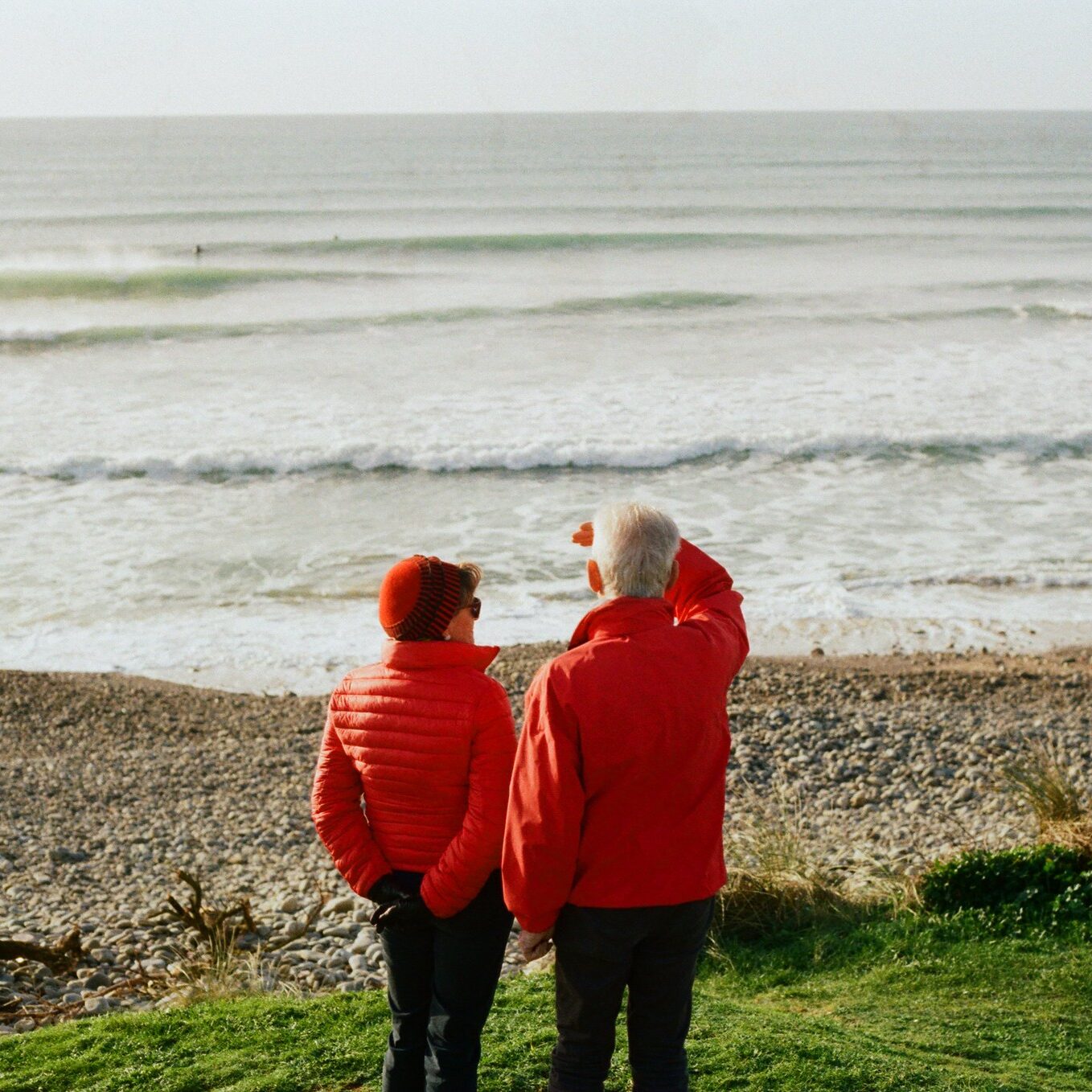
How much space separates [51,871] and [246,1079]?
366 cm

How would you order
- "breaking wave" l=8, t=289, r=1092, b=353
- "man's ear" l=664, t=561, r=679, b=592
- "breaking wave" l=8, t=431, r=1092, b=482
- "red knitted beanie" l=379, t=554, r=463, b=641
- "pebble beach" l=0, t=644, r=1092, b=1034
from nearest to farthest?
1. "man's ear" l=664, t=561, r=679, b=592
2. "red knitted beanie" l=379, t=554, r=463, b=641
3. "pebble beach" l=0, t=644, r=1092, b=1034
4. "breaking wave" l=8, t=431, r=1092, b=482
5. "breaking wave" l=8, t=289, r=1092, b=353

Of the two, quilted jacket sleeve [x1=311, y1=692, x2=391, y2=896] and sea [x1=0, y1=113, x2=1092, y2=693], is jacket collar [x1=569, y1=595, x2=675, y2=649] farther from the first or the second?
sea [x1=0, y1=113, x2=1092, y2=693]

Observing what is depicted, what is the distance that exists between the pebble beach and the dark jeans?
7.27ft

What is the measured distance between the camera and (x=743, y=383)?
23141 mm

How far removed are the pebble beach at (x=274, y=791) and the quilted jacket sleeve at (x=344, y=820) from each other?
231 cm

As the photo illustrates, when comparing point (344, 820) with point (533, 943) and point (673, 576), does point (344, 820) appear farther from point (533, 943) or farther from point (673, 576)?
point (673, 576)

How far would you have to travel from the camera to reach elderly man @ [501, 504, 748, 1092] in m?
2.80

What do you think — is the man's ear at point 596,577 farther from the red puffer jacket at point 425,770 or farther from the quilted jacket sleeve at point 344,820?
the quilted jacket sleeve at point 344,820

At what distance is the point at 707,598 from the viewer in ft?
10.8

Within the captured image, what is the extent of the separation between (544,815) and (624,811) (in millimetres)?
197

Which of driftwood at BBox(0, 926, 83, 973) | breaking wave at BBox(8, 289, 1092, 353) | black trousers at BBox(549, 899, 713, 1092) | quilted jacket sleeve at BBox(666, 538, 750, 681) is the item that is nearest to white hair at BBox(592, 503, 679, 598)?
quilted jacket sleeve at BBox(666, 538, 750, 681)

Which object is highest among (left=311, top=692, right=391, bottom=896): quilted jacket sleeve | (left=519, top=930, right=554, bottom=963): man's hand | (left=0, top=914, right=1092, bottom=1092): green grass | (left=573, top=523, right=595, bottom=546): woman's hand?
(left=573, top=523, right=595, bottom=546): woman's hand

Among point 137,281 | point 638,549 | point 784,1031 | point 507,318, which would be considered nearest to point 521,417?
point 507,318

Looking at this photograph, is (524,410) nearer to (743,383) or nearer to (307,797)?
(743,383)
